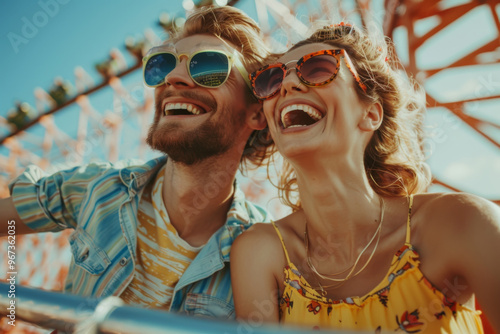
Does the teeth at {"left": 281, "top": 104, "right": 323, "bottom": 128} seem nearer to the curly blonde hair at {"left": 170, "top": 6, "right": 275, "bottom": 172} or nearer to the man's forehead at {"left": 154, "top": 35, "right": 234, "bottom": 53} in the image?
the curly blonde hair at {"left": 170, "top": 6, "right": 275, "bottom": 172}

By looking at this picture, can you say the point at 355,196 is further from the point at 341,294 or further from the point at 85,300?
the point at 85,300

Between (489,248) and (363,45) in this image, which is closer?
(489,248)

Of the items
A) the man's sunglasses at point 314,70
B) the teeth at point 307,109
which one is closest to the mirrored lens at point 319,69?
the man's sunglasses at point 314,70

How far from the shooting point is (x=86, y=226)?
2131 millimetres

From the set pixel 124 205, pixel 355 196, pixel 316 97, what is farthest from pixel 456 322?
pixel 124 205

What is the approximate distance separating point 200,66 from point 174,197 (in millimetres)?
783

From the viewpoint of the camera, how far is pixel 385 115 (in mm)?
1980

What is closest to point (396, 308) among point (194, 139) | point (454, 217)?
point (454, 217)

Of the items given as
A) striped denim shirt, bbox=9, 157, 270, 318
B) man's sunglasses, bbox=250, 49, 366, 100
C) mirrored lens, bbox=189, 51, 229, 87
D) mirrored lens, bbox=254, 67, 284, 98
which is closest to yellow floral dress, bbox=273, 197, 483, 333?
striped denim shirt, bbox=9, 157, 270, 318

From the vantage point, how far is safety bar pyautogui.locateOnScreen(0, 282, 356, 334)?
443 millimetres

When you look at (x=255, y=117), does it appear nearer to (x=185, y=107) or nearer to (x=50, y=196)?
(x=185, y=107)

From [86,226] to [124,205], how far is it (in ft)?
0.76

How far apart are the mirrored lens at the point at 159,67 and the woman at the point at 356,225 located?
69 cm

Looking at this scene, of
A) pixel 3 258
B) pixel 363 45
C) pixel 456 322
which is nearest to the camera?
pixel 456 322
